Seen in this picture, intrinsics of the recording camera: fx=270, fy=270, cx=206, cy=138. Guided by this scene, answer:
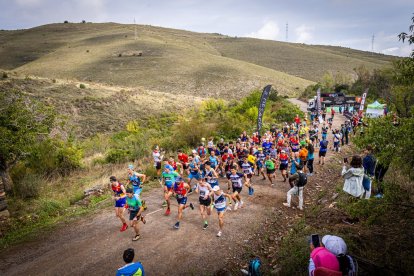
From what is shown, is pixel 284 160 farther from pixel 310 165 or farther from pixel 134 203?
pixel 134 203

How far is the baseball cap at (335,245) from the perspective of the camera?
4.61 m

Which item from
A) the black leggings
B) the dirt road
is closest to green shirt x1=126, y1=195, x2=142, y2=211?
the dirt road

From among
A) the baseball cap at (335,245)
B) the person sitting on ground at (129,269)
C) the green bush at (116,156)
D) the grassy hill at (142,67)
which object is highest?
the grassy hill at (142,67)

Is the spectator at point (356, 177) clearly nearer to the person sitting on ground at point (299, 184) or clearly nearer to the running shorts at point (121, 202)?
the person sitting on ground at point (299, 184)

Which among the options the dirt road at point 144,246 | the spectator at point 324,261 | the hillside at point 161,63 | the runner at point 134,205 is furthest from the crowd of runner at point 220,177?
the hillside at point 161,63

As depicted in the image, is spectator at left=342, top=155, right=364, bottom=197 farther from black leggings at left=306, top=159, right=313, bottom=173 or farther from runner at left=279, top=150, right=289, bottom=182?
black leggings at left=306, top=159, right=313, bottom=173

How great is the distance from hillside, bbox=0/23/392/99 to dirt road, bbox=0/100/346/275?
46840mm

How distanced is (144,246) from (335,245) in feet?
20.9

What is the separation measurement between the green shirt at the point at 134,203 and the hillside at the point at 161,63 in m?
48.0

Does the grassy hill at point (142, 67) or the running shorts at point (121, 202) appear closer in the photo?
the running shorts at point (121, 202)

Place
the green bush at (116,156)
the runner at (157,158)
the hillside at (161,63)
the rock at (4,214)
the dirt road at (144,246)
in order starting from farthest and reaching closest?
1. the hillside at (161,63)
2. the green bush at (116,156)
3. the runner at (157,158)
4. the rock at (4,214)
5. the dirt road at (144,246)

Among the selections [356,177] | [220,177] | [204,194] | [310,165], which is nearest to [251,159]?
[220,177]

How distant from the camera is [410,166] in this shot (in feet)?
16.8

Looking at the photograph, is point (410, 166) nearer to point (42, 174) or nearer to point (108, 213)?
point (108, 213)
